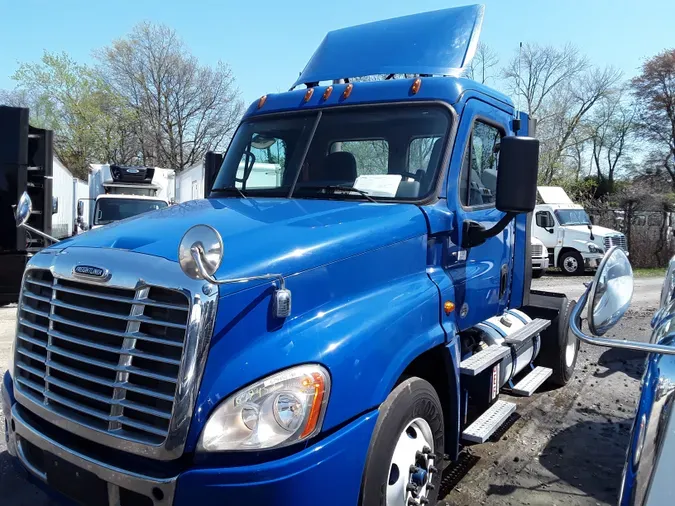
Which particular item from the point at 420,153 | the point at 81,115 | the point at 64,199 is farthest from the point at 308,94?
the point at 81,115

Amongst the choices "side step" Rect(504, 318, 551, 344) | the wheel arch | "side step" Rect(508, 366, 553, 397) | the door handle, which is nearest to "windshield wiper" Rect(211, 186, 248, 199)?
the wheel arch

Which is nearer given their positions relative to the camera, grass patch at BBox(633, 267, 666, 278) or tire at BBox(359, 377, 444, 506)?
tire at BBox(359, 377, 444, 506)

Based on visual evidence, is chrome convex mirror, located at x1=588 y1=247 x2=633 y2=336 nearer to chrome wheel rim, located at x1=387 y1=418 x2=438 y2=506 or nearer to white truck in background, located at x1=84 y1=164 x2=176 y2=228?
chrome wheel rim, located at x1=387 y1=418 x2=438 y2=506

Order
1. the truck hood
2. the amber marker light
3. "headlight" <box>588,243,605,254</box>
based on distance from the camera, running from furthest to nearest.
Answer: the truck hood
"headlight" <box>588,243,605,254</box>
the amber marker light

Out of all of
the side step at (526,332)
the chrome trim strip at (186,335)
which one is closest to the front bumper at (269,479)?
the chrome trim strip at (186,335)

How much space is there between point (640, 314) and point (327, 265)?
980 centimetres

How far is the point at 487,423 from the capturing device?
149 inches

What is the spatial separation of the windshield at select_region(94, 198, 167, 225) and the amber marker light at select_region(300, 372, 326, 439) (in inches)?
492

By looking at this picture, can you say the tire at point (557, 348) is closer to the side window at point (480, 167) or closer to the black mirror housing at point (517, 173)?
the side window at point (480, 167)

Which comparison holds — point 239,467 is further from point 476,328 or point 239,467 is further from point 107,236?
point 476,328

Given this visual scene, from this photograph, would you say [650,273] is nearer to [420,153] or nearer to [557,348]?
[557,348]

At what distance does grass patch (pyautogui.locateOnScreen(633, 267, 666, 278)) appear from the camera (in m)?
18.1

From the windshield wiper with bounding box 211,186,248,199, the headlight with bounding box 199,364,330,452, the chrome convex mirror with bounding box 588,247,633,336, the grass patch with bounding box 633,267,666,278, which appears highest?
the windshield wiper with bounding box 211,186,248,199

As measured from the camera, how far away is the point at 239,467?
2.22 metres
